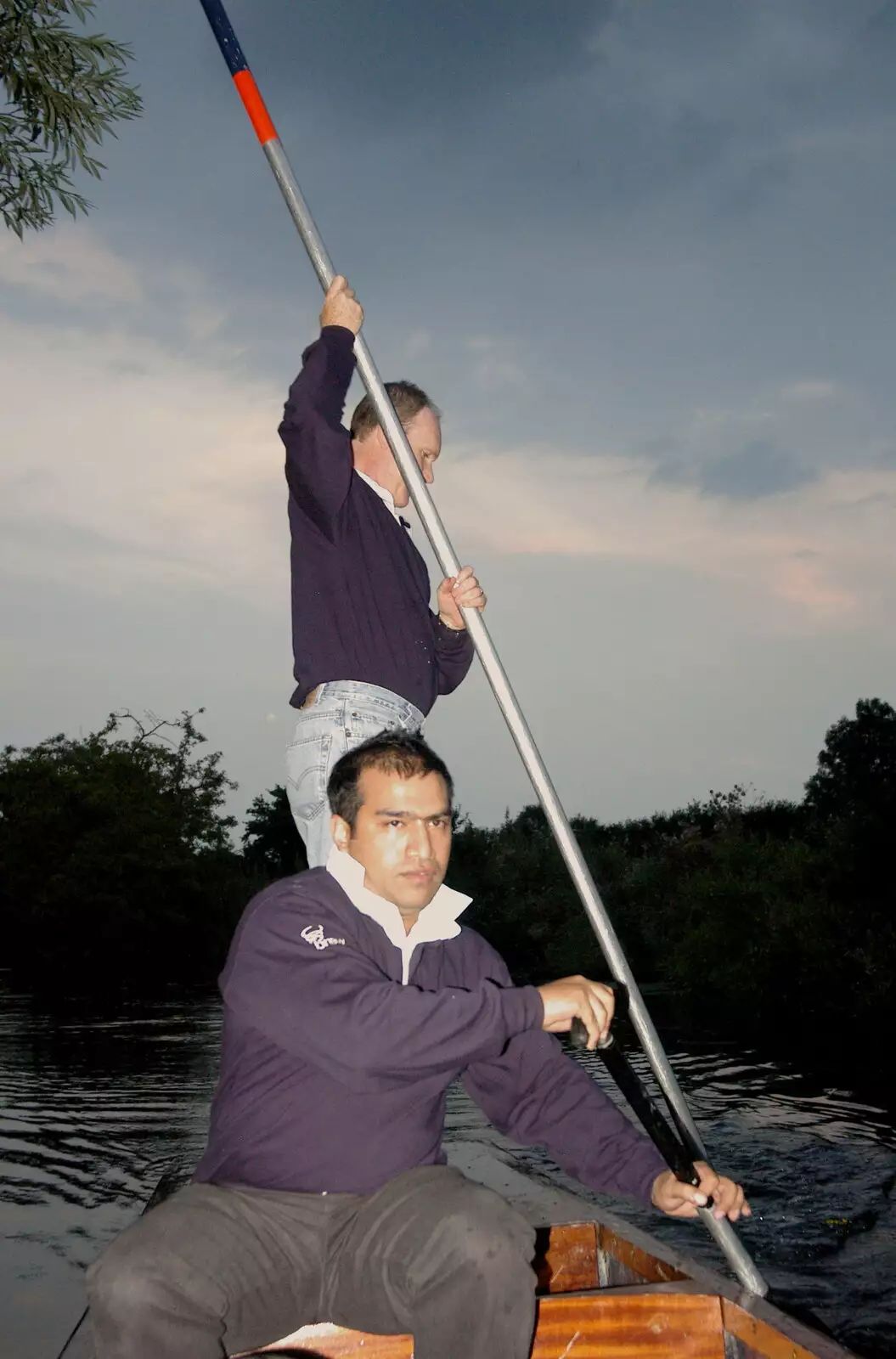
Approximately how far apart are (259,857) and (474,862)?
1521 cm

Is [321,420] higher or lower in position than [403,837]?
higher

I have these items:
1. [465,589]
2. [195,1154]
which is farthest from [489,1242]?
[195,1154]

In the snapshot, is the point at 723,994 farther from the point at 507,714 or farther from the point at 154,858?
the point at 507,714

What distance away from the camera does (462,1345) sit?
60.8 inches

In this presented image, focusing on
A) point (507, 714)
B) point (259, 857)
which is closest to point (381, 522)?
point (507, 714)

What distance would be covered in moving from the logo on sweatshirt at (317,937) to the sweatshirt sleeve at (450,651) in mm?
1088

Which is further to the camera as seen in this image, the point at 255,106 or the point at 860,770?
the point at 860,770

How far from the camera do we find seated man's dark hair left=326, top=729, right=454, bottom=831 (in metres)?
2.00

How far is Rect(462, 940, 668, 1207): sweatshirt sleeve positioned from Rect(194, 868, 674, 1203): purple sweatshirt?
5cm

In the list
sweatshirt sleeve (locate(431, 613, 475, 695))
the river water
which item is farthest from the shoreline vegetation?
sweatshirt sleeve (locate(431, 613, 475, 695))

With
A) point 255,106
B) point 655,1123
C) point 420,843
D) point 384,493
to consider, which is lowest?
point 655,1123

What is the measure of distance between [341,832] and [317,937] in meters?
0.29

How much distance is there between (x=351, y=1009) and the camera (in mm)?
1680

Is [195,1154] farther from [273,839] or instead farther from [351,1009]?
[273,839]
